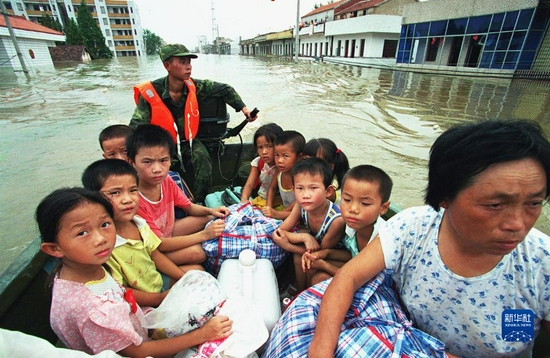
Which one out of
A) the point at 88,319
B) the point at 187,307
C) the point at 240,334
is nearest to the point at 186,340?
the point at 187,307

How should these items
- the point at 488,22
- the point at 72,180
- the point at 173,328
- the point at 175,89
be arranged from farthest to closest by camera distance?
1. the point at 488,22
2. the point at 72,180
3. the point at 175,89
4. the point at 173,328

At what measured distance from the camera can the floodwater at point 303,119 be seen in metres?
4.66

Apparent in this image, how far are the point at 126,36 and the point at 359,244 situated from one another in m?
59.7

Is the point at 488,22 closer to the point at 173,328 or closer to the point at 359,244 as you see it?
the point at 359,244

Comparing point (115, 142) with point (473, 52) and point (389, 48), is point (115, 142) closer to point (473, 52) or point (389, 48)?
point (473, 52)

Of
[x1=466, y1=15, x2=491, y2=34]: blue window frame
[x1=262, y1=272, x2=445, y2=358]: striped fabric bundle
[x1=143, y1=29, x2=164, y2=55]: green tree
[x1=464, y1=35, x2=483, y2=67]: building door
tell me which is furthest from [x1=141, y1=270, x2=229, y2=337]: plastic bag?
[x1=143, y1=29, x2=164, y2=55]: green tree

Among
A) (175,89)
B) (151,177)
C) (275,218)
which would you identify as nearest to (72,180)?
(175,89)

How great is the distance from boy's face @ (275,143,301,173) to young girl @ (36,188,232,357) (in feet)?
4.55

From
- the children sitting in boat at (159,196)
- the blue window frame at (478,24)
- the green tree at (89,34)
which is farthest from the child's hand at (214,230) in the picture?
the green tree at (89,34)

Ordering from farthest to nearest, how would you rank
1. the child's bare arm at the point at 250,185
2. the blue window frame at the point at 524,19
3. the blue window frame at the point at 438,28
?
the blue window frame at the point at 438,28 → the blue window frame at the point at 524,19 → the child's bare arm at the point at 250,185

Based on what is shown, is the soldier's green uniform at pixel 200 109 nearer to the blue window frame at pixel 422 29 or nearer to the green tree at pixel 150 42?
the blue window frame at pixel 422 29

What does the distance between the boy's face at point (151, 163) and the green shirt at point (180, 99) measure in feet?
3.70

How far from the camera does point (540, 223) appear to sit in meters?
3.72

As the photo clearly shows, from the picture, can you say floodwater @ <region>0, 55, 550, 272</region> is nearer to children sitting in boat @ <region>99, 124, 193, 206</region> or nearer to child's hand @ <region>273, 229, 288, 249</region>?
children sitting in boat @ <region>99, 124, 193, 206</region>
